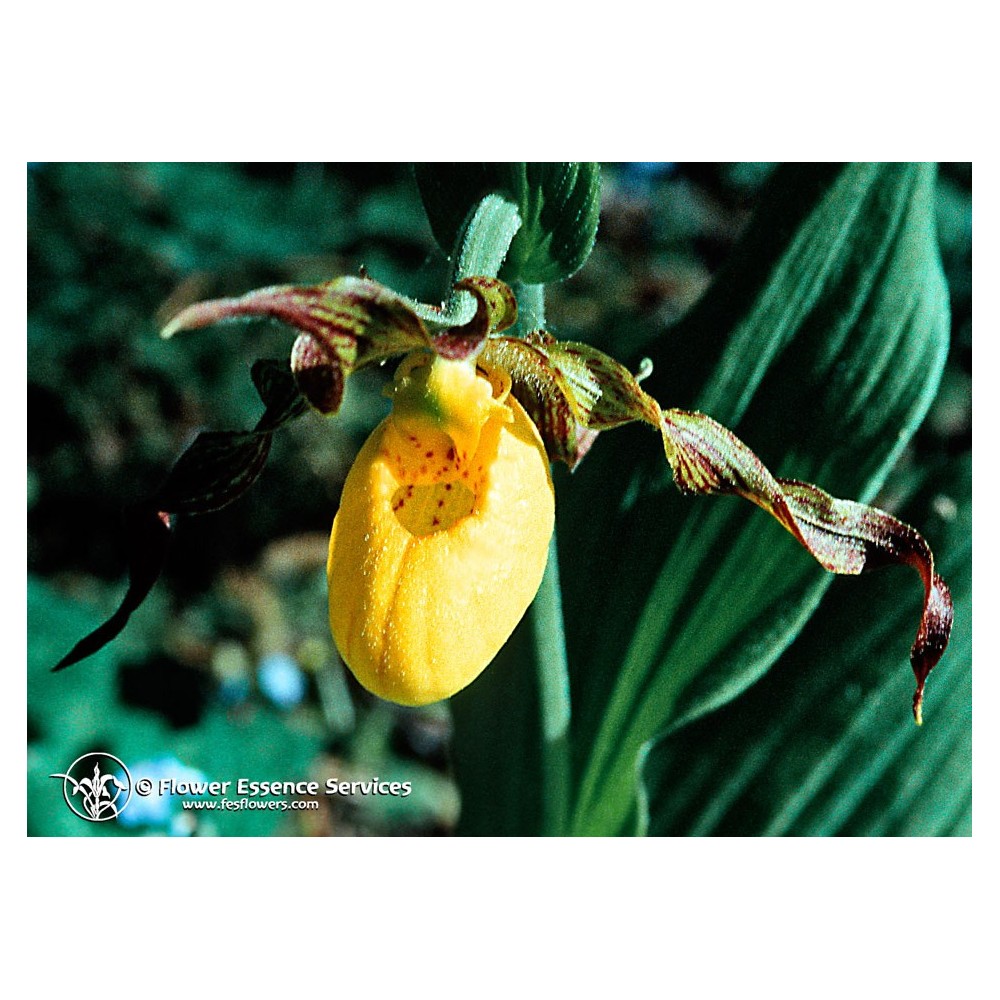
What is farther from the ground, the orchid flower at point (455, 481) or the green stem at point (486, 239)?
the green stem at point (486, 239)

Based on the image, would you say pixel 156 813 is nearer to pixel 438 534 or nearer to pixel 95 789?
pixel 95 789

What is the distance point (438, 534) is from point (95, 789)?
1.15 metres

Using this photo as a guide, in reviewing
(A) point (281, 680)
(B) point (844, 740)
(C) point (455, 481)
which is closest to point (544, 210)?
(C) point (455, 481)

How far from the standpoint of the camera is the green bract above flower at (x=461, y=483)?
127cm

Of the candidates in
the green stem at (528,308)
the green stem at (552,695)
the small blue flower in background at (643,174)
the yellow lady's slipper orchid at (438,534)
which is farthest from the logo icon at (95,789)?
the small blue flower in background at (643,174)

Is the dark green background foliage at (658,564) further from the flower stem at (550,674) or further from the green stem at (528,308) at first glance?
the green stem at (528,308)

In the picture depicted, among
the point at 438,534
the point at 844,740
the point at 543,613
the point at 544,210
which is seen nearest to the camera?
the point at 438,534

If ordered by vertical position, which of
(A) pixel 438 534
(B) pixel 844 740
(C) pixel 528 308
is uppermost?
(C) pixel 528 308

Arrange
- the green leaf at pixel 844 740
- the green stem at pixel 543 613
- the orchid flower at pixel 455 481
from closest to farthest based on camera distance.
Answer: the orchid flower at pixel 455 481 < the green stem at pixel 543 613 < the green leaf at pixel 844 740

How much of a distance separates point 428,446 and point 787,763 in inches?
41.8

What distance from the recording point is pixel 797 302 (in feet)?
5.82

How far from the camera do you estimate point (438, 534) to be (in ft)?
4.44

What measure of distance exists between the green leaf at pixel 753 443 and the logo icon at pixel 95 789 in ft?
2.98
